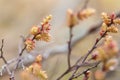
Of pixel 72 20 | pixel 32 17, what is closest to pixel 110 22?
pixel 72 20

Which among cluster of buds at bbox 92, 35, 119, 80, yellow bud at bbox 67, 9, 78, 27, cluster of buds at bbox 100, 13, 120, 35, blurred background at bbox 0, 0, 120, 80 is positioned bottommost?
blurred background at bbox 0, 0, 120, 80

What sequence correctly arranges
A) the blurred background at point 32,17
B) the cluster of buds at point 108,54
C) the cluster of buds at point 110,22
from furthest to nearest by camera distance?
the blurred background at point 32,17, the cluster of buds at point 110,22, the cluster of buds at point 108,54

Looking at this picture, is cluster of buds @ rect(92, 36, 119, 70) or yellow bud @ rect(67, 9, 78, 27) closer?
cluster of buds @ rect(92, 36, 119, 70)

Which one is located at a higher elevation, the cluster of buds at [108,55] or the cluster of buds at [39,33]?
the cluster of buds at [39,33]

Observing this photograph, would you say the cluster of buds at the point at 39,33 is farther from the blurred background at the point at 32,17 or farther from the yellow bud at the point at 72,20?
the blurred background at the point at 32,17

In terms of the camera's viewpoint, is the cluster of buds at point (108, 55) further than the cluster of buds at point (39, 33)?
No

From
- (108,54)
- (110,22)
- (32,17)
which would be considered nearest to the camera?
(108,54)

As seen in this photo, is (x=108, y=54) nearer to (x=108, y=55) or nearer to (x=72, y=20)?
(x=108, y=55)

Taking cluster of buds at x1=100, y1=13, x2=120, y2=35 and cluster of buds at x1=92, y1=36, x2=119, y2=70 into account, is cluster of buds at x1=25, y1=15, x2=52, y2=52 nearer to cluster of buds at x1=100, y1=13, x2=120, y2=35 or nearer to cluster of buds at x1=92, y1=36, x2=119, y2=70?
cluster of buds at x1=100, y1=13, x2=120, y2=35

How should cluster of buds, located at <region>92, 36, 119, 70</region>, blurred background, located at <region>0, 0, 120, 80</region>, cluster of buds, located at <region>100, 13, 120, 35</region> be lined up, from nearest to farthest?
cluster of buds, located at <region>92, 36, 119, 70</region> → cluster of buds, located at <region>100, 13, 120, 35</region> → blurred background, located at <region>0, 0, 120, 80</region>

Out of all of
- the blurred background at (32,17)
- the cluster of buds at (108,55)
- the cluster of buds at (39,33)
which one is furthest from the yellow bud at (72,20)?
the blurred background at (32,17)

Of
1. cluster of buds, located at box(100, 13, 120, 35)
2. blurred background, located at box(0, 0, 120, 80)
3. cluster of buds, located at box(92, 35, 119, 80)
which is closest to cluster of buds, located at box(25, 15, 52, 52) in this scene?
cluster of buds, located at box(100, 13, 120, 35)
